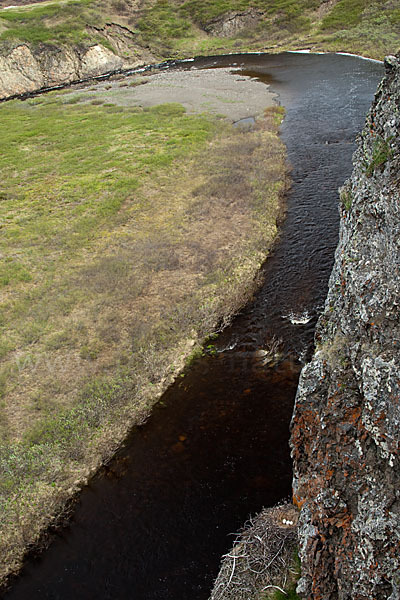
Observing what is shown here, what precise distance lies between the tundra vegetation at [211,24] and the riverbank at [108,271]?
126 feet

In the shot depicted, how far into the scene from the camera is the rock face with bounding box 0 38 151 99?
76.1 m

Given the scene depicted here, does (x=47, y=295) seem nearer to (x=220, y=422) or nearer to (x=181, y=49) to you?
(x=220, y=422)

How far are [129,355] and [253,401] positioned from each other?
6.38 metres

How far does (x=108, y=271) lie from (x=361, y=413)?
20.0 m

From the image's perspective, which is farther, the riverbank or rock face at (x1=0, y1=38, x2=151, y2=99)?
rock face at (x1=0, y1=38, x2=151, y2=99)

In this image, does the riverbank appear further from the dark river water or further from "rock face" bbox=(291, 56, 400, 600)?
"rock face" bbox=(291, 56, 400, 600)

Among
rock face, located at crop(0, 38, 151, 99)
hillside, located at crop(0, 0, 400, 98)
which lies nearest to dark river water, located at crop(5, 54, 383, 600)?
hillside, located at crop(0, 0, 400, 98)

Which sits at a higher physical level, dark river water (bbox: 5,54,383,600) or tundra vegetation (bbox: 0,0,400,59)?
tundra vegetation (bbox: 0,0,400,59)

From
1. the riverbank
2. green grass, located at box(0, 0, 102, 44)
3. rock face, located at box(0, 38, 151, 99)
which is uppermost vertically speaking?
green grass, located at box(0, 0, 102, 44)

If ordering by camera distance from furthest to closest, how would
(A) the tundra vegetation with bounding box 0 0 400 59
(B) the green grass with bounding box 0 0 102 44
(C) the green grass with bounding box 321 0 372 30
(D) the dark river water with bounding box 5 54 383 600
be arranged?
(B) the green grass with bounding box 0 0 102 44, (C) the green grass with bounding box 321 0 372 30, (A) the tundra vegetation with bounding box 0 0 400 59, (D) the dark river water with bounding box 5 54 383 600

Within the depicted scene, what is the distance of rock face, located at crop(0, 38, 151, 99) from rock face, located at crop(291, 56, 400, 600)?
82363 mm

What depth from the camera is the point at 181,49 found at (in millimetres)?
91750

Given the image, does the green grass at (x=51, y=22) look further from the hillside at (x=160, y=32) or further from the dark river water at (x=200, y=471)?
the dark river water at (x=200, y=471)

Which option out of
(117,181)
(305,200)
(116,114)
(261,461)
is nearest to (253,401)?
(261,461)
